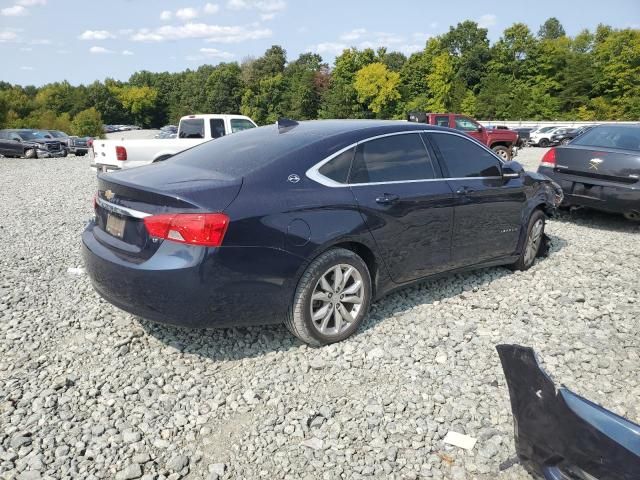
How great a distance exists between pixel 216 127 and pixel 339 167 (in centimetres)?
1046

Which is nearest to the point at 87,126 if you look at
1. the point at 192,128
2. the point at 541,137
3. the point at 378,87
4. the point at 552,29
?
the point at 541,137

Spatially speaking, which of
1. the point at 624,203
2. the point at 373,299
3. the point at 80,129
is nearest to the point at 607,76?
the point at 80,129

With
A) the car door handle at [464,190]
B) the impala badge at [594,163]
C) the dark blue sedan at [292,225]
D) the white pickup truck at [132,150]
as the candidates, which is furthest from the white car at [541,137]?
the car door handle at [464,190]

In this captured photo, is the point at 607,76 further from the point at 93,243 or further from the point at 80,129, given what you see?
the point at 93,243

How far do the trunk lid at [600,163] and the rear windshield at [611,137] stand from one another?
0.77ft

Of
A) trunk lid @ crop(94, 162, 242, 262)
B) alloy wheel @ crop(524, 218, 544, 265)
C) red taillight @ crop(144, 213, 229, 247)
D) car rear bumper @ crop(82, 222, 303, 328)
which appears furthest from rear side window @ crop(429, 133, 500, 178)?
red taillight @ crop(144, 213, 229, 247)

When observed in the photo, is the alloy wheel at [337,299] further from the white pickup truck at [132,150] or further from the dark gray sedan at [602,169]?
the white pickup truck at [132,150]

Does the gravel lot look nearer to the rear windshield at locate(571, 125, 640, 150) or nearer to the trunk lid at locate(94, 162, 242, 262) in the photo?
the trunk lid at locate(94, 162, 242, 262)

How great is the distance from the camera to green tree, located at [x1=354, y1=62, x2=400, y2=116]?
80.8 meters

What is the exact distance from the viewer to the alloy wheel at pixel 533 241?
5.61 metres

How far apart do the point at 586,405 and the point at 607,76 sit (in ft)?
264

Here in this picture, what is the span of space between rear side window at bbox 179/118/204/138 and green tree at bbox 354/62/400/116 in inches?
2774

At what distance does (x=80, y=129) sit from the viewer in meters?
49.7

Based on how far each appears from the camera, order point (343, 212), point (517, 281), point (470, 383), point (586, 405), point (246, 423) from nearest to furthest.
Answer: point (586, 405) < point (246, 423) < point (470, 383) < point (343, 212) < point (517, 281)
